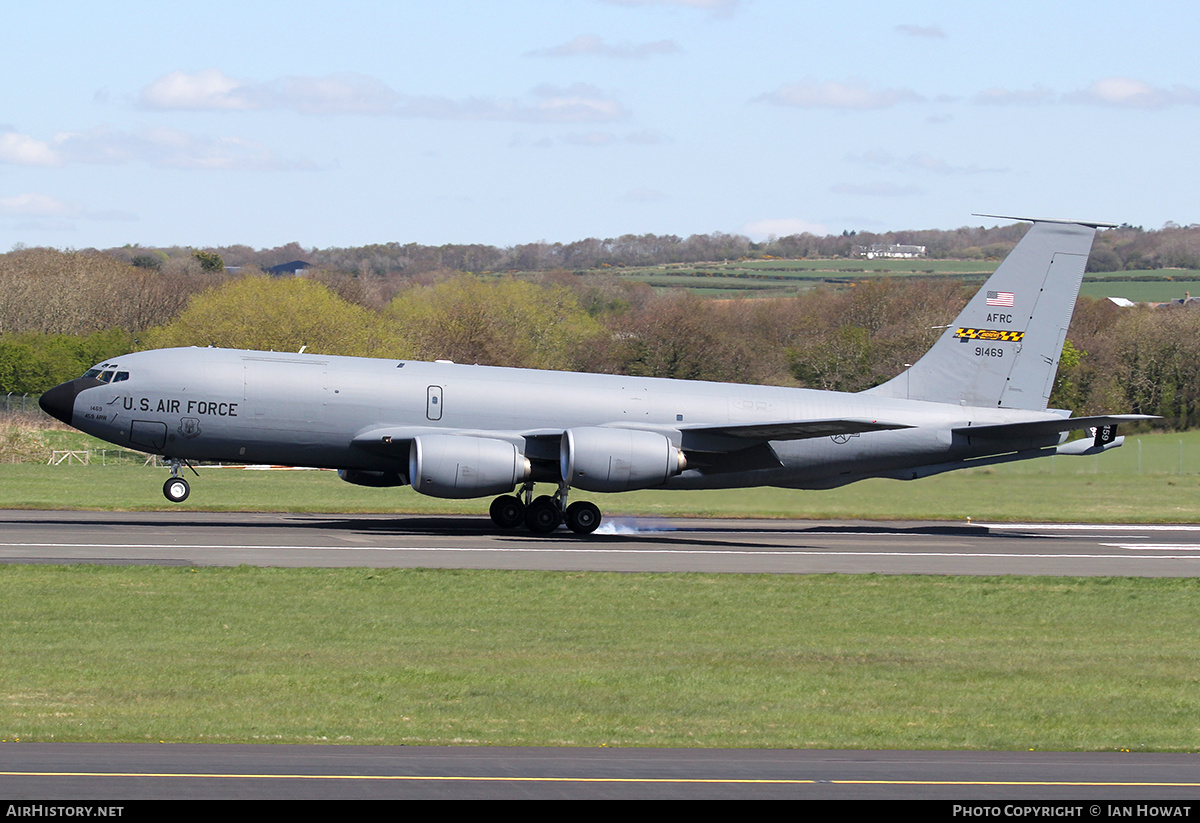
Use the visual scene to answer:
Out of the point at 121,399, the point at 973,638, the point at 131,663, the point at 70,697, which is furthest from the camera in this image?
the point at 121,399

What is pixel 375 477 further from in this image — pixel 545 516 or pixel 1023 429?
pixel 1023 429

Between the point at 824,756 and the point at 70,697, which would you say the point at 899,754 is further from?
the point at 70,697

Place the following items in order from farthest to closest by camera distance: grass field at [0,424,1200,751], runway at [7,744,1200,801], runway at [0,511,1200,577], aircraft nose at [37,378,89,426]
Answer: aircraft nose at [37,378,89,426]
runway at [0,511,1200,577]
grass field at [0,424,1200,751]
runway at [7,744,1200,801]

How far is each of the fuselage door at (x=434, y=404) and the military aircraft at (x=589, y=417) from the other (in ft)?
0.18

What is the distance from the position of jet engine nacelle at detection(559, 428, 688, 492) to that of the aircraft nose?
11586mm

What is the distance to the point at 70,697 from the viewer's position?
1400 cm

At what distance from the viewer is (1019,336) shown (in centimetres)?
3669

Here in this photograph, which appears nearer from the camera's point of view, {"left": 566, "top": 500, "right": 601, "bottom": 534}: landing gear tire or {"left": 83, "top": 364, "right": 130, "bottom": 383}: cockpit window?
{"left": 83, "top": 364, "right": 130, "bottom": 383}: cockpit window

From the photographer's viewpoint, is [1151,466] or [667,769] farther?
[1151,466]

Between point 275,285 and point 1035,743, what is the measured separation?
70.6 m

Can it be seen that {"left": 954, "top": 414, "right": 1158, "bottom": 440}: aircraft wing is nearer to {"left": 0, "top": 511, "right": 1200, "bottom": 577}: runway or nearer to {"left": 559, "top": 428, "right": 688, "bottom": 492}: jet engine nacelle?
{"left": 0, "top": 511, "right": 1200, "bottom": 577}: runway

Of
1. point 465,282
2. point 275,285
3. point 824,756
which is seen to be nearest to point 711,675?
point 824,756

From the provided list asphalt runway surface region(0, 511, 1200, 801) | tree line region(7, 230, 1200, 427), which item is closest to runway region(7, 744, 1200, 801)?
asphalt runway surface region(0, 511, 1200, 801)

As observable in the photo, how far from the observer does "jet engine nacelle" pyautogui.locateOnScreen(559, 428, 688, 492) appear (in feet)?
104
